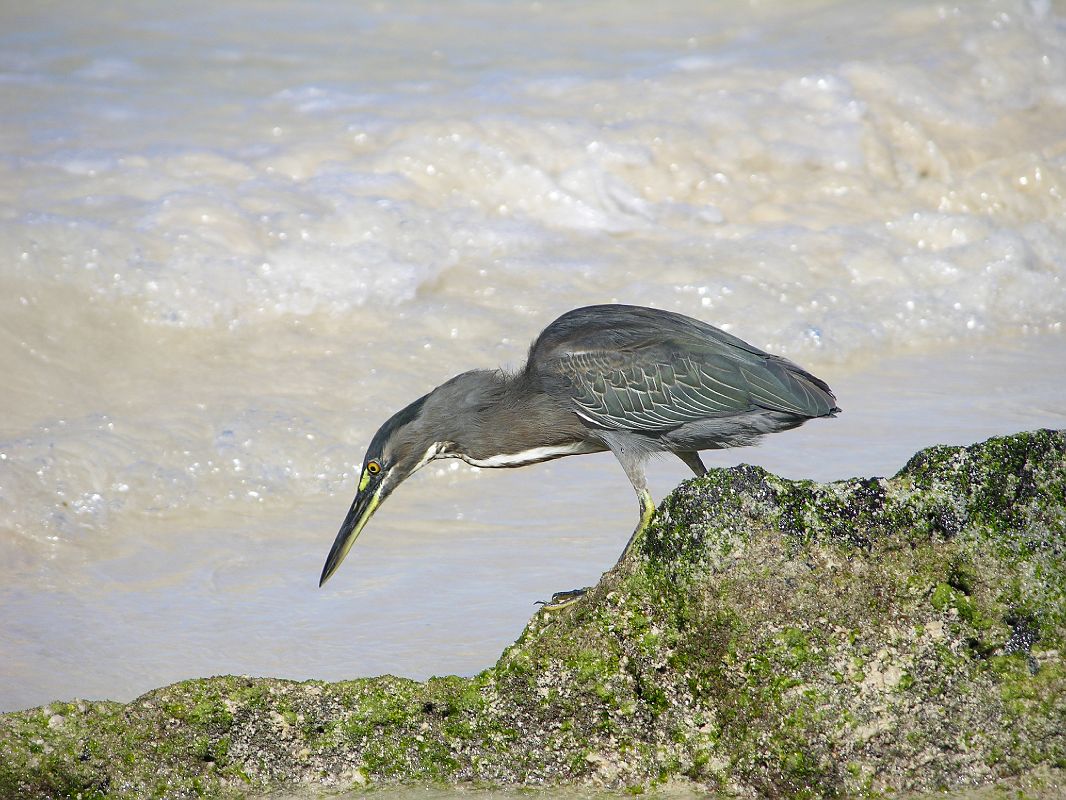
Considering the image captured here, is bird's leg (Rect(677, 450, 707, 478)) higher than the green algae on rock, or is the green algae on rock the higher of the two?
bird's leg (Rect(677, 450, 707, 478))

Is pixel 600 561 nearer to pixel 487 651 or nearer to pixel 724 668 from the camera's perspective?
pixel 487 651

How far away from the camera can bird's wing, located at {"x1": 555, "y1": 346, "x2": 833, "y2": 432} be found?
453 centimetres

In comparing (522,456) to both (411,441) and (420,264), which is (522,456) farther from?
(420,264)

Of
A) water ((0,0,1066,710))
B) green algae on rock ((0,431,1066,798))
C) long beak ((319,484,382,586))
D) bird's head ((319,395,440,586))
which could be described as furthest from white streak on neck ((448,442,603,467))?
green algae on rock ((0,431,1066,798))

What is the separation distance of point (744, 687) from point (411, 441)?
76.8 inches

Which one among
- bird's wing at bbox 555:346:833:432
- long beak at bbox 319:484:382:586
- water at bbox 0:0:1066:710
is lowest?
long beak at bbox 319:484:382:586

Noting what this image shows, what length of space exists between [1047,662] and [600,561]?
2.55m

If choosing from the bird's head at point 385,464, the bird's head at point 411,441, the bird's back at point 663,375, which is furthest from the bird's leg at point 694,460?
the bird's head at point 385,464

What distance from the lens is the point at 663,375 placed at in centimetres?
461

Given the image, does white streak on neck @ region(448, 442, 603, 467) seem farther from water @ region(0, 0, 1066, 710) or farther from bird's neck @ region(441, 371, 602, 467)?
water @ region(0, 0, 1066, 710)

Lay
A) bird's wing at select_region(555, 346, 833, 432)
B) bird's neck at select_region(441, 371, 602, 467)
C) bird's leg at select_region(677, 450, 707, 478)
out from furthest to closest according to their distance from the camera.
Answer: bird's leg at select_region(677, 450, 707, 478)
bird's neck at select_region(441, 371, 602, 467)
bird's wing at select_region(555, 346, 833, 432)

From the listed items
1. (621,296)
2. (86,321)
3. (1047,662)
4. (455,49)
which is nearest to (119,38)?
(455,49)

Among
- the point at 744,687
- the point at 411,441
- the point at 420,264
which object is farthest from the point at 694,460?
the point at 420,264

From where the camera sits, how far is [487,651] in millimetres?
4438
